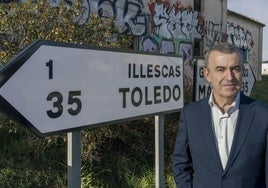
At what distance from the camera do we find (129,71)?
351 centimetres

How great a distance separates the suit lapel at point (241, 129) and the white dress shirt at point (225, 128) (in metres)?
0.03

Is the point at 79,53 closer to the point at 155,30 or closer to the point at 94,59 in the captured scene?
the point at 94,59

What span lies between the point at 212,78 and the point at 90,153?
3163mm

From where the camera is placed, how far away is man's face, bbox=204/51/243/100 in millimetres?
2436

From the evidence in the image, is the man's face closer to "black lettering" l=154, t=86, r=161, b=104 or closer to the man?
the man

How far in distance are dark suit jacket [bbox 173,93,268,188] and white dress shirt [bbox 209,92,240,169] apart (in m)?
0.03

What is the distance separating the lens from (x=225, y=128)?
8.09ft

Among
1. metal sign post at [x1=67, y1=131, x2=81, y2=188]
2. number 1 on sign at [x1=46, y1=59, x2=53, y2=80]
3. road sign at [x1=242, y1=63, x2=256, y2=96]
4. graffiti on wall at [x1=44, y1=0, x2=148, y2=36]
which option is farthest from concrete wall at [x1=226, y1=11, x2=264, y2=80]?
number 1 on sign at [x1=46, y1=59, x2=53, y2=80]

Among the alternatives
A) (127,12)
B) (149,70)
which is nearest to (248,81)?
(149,70)

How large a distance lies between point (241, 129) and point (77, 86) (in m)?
1.06

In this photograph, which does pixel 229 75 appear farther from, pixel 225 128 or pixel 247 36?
pixel 247 36

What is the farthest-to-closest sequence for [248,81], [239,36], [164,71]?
[239,36], [248,81], [164,71]

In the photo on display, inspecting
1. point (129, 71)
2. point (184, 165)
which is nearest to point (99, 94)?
point (129, 71)

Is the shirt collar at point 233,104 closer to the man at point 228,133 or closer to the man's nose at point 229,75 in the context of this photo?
the man at point 228,133
